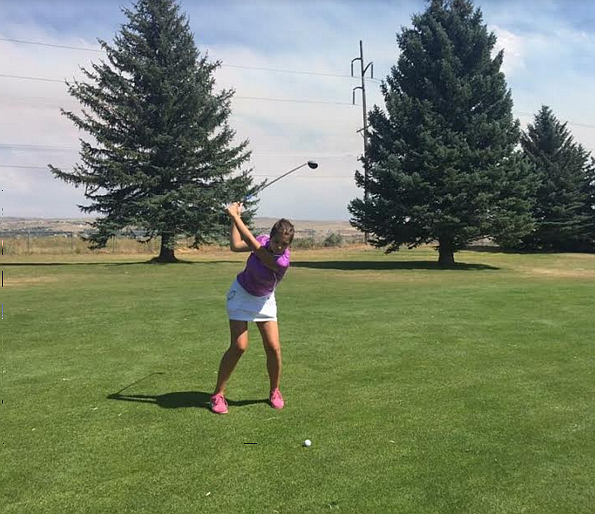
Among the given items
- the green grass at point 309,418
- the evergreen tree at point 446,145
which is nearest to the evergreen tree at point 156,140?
the evergreen tree at point 446,145

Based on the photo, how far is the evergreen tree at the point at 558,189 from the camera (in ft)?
161

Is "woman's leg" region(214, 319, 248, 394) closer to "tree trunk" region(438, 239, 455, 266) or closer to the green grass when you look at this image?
the green grass

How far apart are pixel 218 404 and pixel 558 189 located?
161 ft

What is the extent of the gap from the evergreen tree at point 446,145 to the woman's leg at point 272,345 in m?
24.3

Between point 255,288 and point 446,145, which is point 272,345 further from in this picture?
point 446,145

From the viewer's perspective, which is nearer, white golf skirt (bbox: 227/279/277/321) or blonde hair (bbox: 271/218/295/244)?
blonde hair (bbox: 271/218/295/244)

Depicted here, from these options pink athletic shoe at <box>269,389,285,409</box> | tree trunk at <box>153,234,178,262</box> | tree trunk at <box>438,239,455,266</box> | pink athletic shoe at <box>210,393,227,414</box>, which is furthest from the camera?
tree trunk at <box>153,234,178,262</box>

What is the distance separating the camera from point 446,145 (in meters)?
30.3

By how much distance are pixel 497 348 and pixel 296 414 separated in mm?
4320

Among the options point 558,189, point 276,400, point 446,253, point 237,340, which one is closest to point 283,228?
point 237,340

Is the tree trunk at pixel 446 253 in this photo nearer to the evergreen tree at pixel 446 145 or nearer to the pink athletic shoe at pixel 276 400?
the evergreen tree at pixel 446 145

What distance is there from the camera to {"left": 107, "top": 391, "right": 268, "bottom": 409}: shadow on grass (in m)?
6.06

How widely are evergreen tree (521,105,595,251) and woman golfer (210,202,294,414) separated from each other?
46485 mm

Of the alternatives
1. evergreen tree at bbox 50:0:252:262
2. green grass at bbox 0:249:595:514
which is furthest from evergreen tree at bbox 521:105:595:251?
green grass at bbox 0:249:595:514
